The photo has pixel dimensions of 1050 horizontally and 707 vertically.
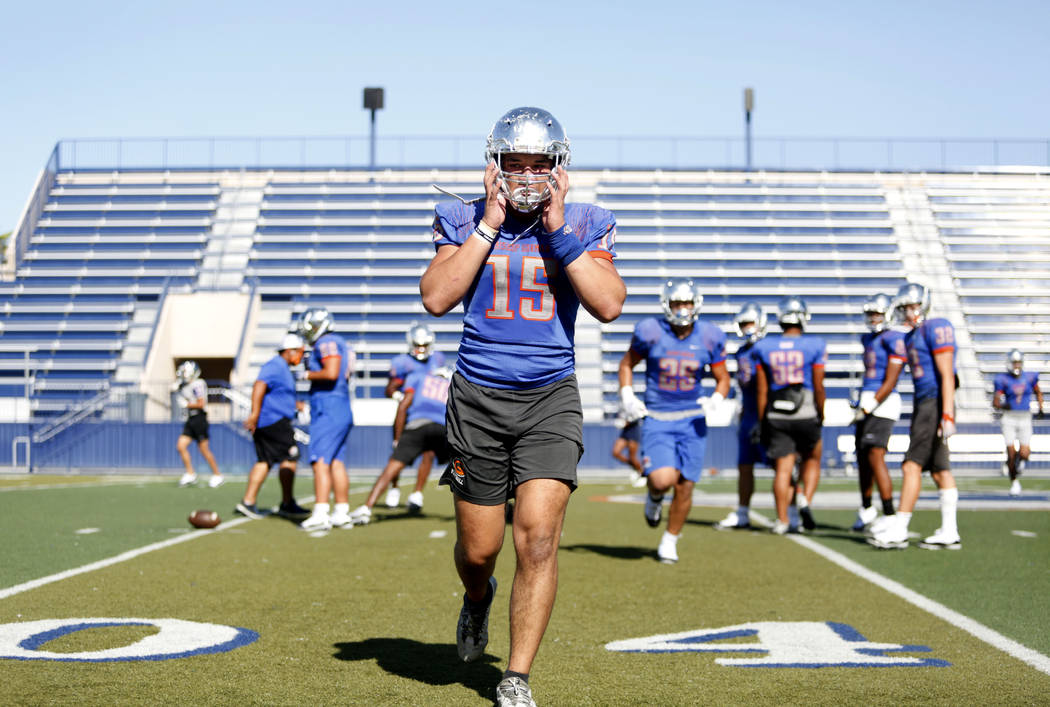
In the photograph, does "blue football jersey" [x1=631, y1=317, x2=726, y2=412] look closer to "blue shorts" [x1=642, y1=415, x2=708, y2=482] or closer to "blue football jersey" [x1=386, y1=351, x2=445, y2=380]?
"blue shorts" [x1=642, y1=415, x2=708, y2=482]

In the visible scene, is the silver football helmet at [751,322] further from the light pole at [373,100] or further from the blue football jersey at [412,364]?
the light pole at [373,100]

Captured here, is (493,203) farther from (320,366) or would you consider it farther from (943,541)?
(943,541)

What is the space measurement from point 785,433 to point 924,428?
1.55 m

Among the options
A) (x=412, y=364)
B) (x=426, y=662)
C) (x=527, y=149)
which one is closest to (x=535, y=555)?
(x=426, y=662)

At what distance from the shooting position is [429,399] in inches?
434

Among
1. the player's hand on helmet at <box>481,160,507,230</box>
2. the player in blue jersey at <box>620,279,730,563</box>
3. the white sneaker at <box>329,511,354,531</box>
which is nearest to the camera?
the player's hand on helmet at <box>481,160,507,230</box>

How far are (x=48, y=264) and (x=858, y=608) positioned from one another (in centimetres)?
2969

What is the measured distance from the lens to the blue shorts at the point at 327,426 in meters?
9.77

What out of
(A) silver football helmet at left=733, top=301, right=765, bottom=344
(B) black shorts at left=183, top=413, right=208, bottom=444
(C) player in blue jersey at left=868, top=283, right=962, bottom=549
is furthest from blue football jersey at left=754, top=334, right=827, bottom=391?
(B) black shorts at left=183, top=413, right=208, bottom=444

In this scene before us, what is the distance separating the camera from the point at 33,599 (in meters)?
5.89

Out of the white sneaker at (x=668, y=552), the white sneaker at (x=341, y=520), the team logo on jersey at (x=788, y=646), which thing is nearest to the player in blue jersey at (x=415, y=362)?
the white sneaker at (x=341, y=520)

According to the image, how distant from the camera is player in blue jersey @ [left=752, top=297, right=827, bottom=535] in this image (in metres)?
10.2

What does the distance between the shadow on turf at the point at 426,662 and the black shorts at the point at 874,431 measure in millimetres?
Answer: 6101

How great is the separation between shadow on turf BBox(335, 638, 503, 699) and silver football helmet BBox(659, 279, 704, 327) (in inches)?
162
